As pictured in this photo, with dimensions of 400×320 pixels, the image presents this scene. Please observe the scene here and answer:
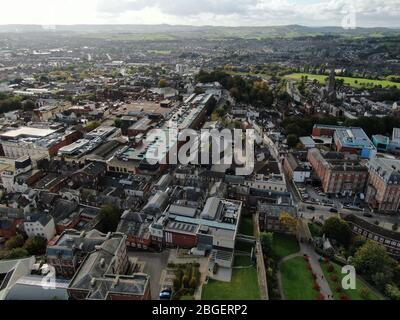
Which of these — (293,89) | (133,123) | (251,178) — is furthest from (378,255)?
(293,89)

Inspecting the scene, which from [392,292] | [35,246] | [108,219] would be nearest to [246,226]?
[392,292]

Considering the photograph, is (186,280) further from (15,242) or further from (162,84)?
(162,84)

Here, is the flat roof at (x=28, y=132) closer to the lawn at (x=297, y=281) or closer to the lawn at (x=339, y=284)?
the lawn at (x=297, y=281)

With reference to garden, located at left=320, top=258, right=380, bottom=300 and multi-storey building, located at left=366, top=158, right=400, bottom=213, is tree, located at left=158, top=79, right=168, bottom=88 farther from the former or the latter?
garden, located at left=320, top=258, right=380, bottom=300

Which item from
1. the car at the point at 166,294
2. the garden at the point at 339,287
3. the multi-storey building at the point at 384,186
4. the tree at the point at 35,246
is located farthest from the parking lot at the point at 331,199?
the tree at the point at 35,246
